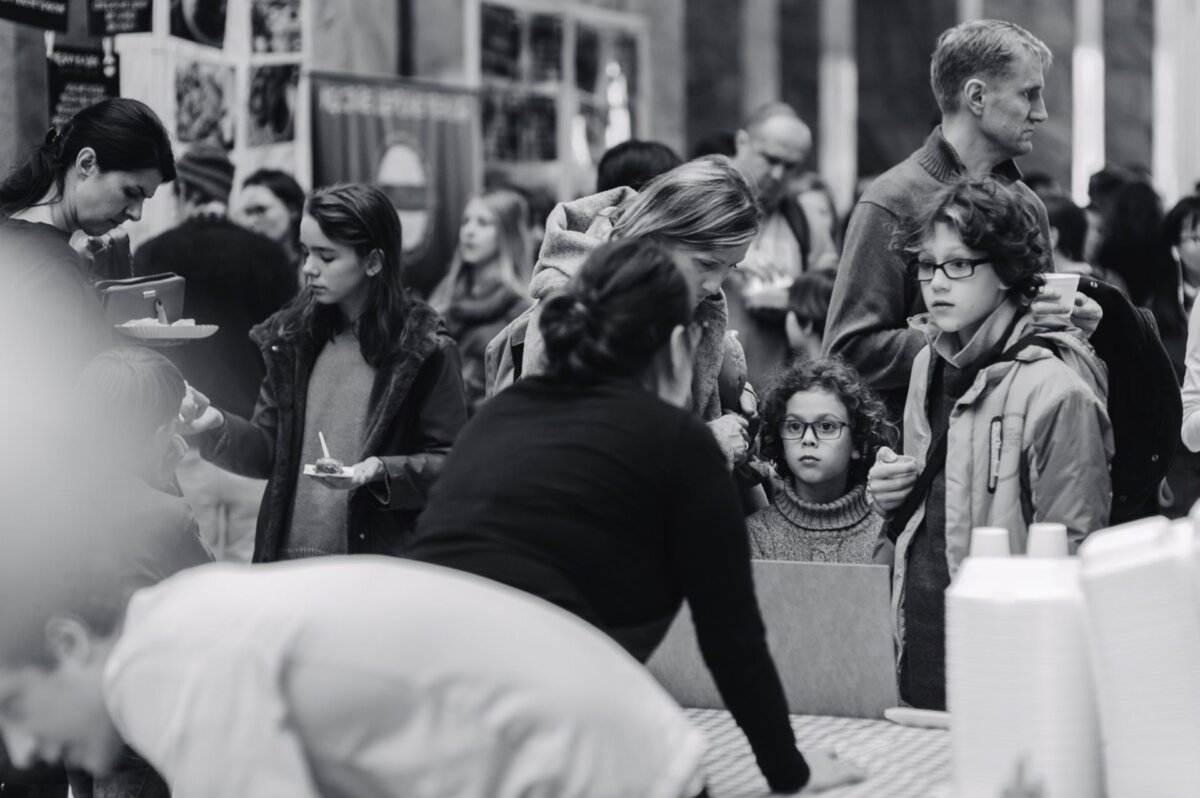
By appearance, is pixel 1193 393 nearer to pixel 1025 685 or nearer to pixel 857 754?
pixel 857 754

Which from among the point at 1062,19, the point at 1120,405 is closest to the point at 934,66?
the point at 1120,405

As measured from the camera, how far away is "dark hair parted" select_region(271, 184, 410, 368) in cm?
403

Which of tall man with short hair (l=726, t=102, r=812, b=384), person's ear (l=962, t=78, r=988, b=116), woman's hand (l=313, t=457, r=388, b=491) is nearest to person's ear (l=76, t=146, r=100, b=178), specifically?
woman's hand (l=313, t=457, r=388, b=491)

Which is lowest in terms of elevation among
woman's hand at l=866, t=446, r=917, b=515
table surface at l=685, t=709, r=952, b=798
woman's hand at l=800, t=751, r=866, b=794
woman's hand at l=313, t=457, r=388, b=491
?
table surface at l=685, t=709, r=952, b=798

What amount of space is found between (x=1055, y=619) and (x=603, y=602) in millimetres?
534

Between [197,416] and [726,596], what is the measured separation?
208cm

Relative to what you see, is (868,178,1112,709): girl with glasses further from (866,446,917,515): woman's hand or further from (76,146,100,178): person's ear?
(76,146,100,178): person's ear

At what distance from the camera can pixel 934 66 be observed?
385cm

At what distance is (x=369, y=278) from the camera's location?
4.10 metres

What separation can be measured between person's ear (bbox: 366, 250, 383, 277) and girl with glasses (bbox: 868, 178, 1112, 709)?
1457 mm

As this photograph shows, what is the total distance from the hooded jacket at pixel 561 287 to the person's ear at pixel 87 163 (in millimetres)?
880

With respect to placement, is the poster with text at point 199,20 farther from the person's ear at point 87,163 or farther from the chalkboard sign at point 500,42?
the chalkboard sign at point 500,42

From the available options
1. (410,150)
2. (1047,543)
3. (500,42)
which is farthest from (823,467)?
(500,42)

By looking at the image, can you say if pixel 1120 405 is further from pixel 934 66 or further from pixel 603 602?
pixel 603 602
